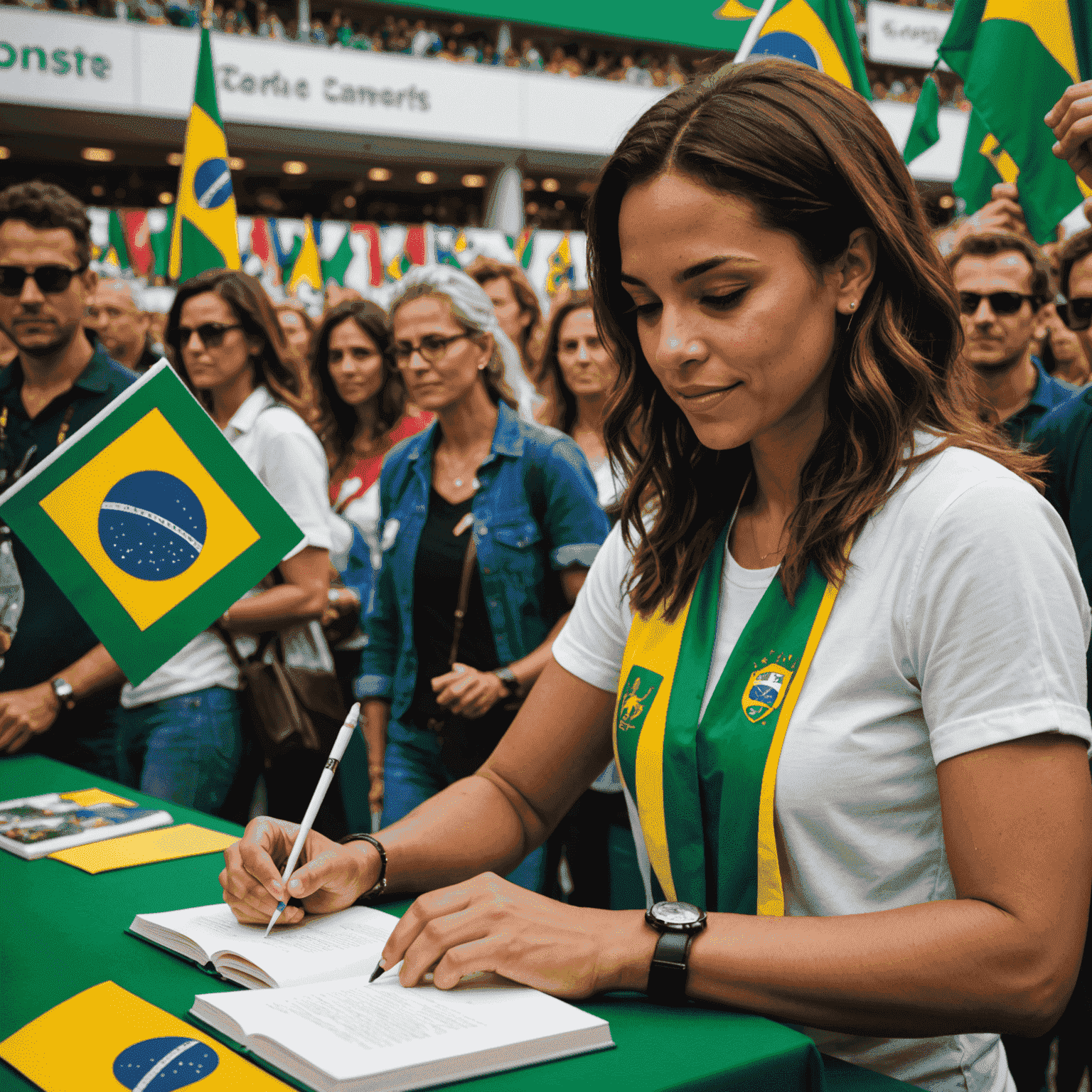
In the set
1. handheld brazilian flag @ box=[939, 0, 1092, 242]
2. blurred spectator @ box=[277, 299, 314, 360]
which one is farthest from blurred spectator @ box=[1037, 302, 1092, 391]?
blurred spectator @ box=[277, 299, 314, 360]

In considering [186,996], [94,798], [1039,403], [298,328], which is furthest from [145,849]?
[298,328]

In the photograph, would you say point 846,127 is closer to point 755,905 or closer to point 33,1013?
point 755,905

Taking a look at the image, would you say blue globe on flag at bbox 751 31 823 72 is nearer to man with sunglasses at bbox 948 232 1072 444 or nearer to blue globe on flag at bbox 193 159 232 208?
man with sunglasses at bbox 948 232 1072 444

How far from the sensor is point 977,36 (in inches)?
132

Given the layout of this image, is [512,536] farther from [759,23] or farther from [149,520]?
[759,23]

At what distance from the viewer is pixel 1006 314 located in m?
3.66

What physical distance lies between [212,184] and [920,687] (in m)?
4.65

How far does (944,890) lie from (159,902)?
3.30 ft

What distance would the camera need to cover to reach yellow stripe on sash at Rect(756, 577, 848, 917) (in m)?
1.19

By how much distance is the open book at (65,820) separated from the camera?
5.90 feet

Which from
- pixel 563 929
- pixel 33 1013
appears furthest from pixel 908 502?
pixel 33 1013

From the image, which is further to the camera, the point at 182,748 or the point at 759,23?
the point at 759,23

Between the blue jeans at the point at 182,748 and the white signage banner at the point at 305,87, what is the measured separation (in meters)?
12.7

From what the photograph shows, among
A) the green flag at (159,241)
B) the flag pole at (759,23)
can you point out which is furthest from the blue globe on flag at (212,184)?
the green flag at (159,241)
